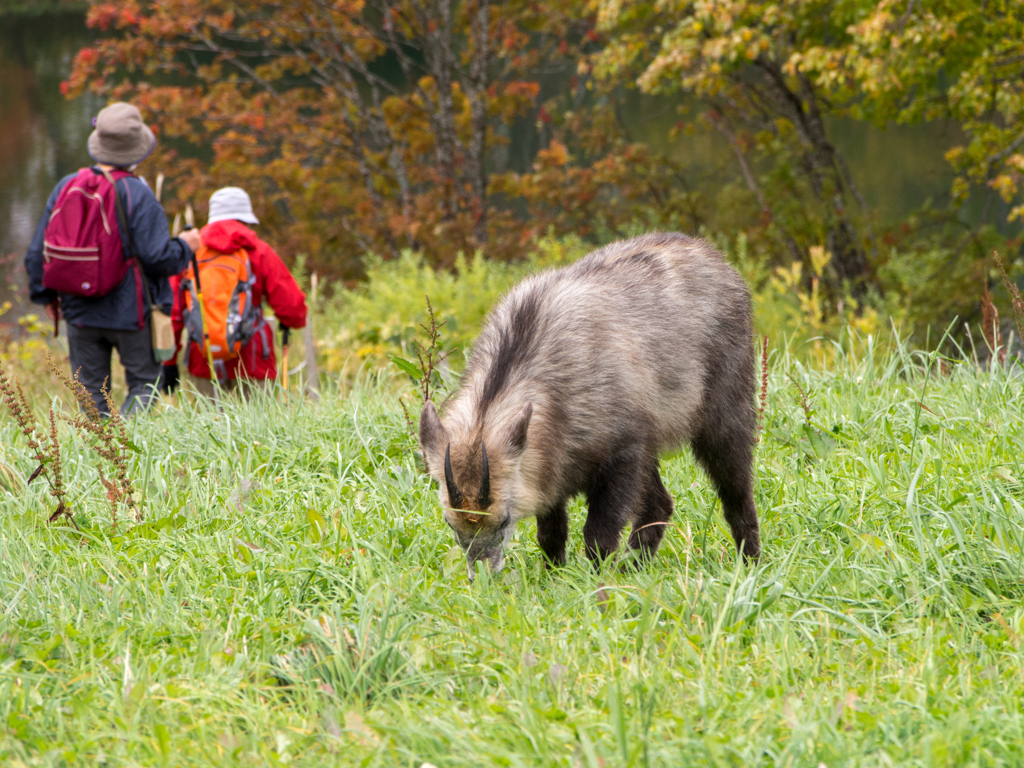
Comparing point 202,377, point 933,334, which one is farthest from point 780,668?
point 933,334

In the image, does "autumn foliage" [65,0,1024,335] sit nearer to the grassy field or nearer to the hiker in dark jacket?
the hiker in dark jacket

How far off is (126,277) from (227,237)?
70 cm

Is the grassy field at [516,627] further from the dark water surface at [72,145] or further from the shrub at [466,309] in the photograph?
the dark water surface at [72,145]

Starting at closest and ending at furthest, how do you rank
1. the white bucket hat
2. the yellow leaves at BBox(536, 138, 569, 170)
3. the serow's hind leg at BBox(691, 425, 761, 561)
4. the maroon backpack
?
the serow's hind leg at BBox(691, 425, 761, 561) < the maroon backpack < the white bucket hat < the yellow leaves at BBox(536, 138, 569, 170)

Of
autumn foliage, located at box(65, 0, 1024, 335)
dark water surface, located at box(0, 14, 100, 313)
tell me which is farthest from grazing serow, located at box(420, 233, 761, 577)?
dark water surface, located at box(0, 14, 100, 313)

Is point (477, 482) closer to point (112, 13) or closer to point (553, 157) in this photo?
point (553, 157)

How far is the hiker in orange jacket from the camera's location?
6.35 metres

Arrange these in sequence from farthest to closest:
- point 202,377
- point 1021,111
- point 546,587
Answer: point 1021,111 → point 202,377 → point 546,587

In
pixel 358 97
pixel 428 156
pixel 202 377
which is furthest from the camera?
pixel 428 156

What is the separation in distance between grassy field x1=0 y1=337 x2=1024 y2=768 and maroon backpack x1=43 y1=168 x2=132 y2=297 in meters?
1.75

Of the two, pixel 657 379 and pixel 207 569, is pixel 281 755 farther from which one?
pixel 657 379

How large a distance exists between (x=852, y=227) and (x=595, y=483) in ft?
32.6

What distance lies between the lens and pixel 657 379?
12.4ft

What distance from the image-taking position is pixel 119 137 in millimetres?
5871
